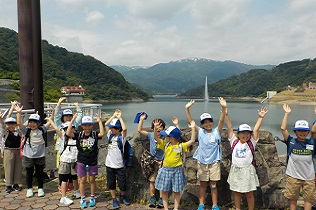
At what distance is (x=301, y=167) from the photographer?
135 inches

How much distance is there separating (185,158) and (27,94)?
3731mm

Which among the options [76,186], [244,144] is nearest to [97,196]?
[76,186]

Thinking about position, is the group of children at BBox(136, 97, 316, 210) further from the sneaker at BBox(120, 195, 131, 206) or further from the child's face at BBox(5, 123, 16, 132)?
the child's face at BBox(5, 123, 16, 132)

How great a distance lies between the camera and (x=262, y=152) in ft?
13.1

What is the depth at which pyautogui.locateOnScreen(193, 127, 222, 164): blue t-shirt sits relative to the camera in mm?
3736

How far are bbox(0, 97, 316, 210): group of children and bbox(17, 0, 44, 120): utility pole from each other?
3.10 ft

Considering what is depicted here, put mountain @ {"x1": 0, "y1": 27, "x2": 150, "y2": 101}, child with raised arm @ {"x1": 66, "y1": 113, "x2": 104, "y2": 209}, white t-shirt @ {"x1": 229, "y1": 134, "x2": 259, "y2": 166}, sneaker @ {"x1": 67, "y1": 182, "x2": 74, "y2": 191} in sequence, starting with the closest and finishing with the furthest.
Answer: white t-shirt @ {"x1": 229, "y1": 134, "x2": 259, "y2": 166} → child with raised arm @ {"x1": 66, "y1": 113, "x2": 104, "y2": 209} → sneaker @ {"x1": 67, "y1": 182, "x2": 74, "y2": 191} → mountain @ {"x1": 0, "y1": 27, "x2": 150, "y2": 101}

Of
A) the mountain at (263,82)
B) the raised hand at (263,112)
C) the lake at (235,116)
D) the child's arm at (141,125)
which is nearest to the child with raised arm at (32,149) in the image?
the child's arm at (141,125)

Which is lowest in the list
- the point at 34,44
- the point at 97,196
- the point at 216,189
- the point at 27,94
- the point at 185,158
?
the point at 97,196

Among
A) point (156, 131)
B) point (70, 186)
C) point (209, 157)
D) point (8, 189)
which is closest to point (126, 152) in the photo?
point (156, 131)

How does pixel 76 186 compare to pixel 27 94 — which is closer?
pixel 76 186

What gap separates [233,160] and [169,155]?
0.91 m

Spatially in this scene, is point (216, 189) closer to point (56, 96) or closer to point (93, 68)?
point (56, 96)

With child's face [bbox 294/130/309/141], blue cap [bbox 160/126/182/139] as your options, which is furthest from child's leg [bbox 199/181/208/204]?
child's face [bbox 294/130/309/141]
